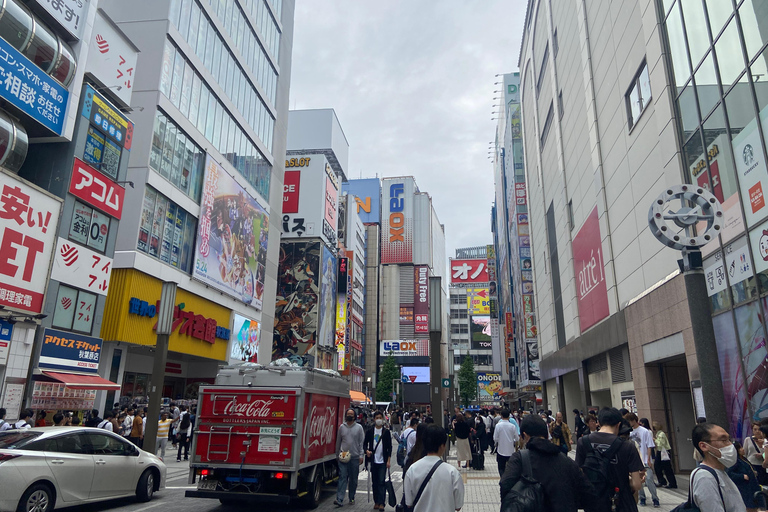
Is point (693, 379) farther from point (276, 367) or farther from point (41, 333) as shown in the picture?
point (41, 333)

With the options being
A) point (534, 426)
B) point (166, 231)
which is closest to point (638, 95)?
point (534, 426)

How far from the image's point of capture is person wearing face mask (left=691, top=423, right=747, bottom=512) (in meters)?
3.85

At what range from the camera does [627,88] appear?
62.6 feet

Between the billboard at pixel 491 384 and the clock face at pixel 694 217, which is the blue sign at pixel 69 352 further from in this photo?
the billboard at pixel 491 384

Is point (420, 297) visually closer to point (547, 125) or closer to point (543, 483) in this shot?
point (547, 125)

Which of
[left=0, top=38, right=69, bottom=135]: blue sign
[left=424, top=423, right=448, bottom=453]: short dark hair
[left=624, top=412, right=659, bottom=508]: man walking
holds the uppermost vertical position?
[left=0, top=38, right=69, bottom=135]: blue sign

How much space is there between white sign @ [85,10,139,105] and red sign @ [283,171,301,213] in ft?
130

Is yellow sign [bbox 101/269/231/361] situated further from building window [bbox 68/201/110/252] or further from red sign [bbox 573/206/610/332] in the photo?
red sign [bbox 573/206/610/332]

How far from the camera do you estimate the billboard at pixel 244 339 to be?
3578 cm

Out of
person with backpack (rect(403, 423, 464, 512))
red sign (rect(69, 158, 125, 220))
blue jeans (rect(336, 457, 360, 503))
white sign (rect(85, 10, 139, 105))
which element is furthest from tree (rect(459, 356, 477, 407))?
person with backpack (rect(403, 423, 464, 512))

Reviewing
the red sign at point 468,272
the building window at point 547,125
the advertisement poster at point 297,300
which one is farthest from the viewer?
the red sign at point 468,272

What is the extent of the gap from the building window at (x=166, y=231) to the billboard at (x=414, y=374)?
71.4m

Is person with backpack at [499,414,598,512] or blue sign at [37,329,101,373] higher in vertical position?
blue sign at [37,329,101,373]

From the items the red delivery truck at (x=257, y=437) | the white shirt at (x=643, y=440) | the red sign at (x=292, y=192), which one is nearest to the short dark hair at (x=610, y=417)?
the red delivery truck at (x=257, y=437)
